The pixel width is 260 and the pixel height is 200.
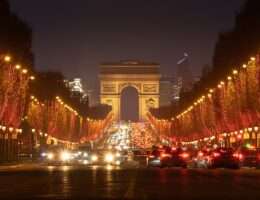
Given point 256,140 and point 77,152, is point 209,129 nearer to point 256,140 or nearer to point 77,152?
point 256,140

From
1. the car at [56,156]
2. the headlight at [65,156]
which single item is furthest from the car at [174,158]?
the headlight at [65,156]

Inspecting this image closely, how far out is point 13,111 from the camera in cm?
8862

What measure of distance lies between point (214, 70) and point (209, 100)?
21.7 feet

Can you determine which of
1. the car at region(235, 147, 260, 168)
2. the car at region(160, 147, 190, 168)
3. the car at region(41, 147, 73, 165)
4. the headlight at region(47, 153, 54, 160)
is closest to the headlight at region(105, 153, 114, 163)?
the car at region(41, 147, 73, 165)

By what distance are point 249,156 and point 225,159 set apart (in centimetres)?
606

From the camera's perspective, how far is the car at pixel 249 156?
216 ft

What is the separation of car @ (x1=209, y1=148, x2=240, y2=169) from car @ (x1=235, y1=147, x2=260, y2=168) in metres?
3.14

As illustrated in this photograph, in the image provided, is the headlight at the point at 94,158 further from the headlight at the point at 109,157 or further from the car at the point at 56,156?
the car at the point at 56,156

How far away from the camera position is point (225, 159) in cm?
6150

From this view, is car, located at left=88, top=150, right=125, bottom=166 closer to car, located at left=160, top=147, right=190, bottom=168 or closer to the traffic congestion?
the traffic congestion

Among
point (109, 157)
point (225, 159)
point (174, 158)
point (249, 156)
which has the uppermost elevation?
point (109, 157)

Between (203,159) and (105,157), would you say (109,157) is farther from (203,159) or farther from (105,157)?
(203,159)

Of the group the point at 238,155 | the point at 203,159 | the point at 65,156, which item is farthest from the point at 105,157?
the point at 238,155

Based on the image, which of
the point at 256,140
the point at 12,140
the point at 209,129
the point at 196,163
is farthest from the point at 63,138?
the point at 196,163
